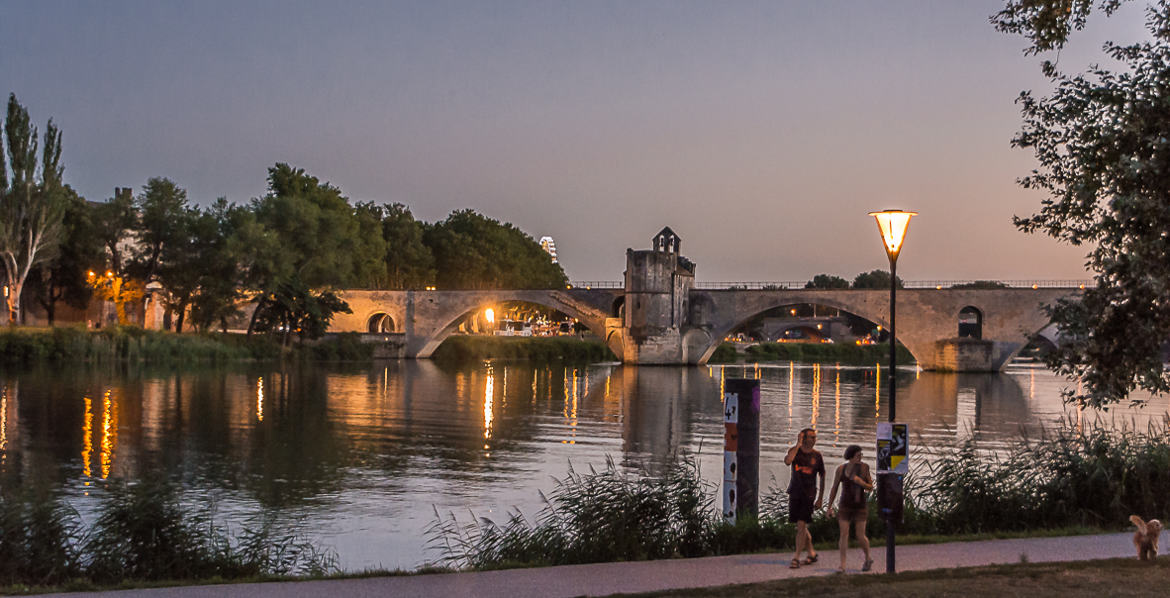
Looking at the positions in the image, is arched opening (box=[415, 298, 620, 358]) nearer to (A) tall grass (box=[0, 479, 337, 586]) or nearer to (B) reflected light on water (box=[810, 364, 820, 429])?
(B) reflected light on water (box=[810, 364, 820, 429])

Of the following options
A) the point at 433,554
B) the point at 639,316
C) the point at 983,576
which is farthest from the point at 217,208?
the point at 983,576

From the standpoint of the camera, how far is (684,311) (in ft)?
229

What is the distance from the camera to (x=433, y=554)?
12133 mm

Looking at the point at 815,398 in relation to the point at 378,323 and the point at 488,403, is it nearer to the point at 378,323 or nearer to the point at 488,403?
the point at 488,403

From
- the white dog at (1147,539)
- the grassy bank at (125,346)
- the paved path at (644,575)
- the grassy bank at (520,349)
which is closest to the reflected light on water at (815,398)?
the paved path at (644,575)

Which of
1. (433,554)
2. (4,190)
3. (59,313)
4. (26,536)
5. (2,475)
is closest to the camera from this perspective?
(26,536)

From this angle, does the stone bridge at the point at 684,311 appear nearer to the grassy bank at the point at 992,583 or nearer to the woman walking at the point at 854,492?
the woman walking at the point at 854,492

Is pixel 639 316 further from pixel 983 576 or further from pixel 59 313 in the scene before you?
pixel 983 576

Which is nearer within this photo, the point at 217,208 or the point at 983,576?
the point at 983,576

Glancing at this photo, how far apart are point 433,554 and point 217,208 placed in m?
51.9

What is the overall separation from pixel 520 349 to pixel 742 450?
67.7m

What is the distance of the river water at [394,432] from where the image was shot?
51.4ft

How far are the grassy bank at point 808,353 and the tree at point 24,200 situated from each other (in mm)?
47385

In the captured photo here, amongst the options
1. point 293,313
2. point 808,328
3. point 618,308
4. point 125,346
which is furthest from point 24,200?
point 808,328
